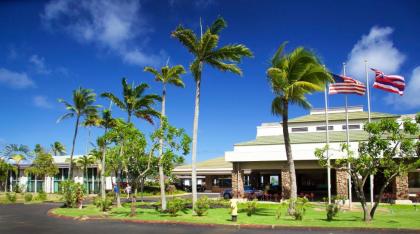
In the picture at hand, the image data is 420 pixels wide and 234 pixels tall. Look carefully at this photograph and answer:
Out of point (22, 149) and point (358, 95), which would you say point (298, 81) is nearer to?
point (358, 95)

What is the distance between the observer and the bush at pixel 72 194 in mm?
30609

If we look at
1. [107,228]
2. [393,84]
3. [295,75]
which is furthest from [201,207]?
[393,84]

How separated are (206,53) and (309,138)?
17.3 meters

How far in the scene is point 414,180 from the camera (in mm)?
35906

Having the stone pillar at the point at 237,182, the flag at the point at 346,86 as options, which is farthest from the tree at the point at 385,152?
the stone pillar at the point at 237,182

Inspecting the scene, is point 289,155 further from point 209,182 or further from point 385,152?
point 209,182

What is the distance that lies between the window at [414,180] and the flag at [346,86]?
1169cm

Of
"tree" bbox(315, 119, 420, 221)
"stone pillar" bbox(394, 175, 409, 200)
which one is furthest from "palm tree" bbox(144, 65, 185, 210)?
"stone pillar" bbox(394, 175, 409, 200)

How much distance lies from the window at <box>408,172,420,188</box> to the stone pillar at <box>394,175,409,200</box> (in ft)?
9.39

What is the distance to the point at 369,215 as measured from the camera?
20578 mm

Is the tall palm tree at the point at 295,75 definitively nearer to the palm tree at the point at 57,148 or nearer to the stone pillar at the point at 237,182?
the stone pillar at the point at 237,182

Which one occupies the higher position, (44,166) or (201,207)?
(44,166)

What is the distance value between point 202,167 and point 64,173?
18785 mm

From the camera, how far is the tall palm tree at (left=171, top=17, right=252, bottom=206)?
2575 centimetres
